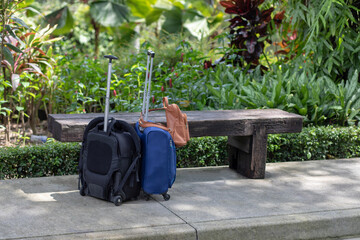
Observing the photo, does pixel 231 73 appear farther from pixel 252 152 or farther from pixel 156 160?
pixel 156 160

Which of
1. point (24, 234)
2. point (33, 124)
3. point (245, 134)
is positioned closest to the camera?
point (24, 234)

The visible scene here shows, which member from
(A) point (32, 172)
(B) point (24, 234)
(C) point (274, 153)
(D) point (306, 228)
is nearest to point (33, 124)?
(A) point (32, 172)

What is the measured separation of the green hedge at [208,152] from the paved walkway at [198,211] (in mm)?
219

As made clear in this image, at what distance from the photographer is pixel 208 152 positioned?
19.3 feet

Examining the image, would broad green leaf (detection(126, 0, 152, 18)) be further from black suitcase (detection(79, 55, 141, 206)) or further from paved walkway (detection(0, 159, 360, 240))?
black suitcase (detection(79, 55, 141, 206))

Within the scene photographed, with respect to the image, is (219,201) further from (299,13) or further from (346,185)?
(299,13)

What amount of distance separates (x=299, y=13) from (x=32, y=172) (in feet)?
14.6

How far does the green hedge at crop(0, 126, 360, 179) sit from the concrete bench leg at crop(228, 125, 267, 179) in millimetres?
428

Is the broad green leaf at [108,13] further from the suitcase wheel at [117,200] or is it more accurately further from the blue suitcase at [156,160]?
the suitcase wheel at [117,200]

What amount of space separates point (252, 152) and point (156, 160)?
1.26 meters

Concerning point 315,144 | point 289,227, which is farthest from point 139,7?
point 289,227

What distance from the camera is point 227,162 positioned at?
601cm

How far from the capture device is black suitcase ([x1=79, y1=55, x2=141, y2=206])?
4.29m

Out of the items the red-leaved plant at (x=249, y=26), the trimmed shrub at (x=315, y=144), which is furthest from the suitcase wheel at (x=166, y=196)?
the red-leaved plant at (x=249, y=26)
